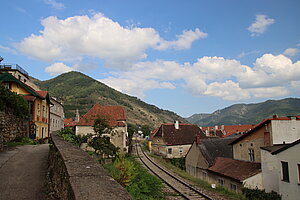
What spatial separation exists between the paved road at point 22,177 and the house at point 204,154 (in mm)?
21235

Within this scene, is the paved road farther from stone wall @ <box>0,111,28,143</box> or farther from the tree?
the tree

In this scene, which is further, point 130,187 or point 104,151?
point 104,151

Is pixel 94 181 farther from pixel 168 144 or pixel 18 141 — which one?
pixel 168 144

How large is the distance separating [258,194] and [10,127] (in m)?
19.1

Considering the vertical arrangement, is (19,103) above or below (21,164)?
above

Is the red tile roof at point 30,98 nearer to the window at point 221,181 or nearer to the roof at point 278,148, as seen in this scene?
the window at point 221,181

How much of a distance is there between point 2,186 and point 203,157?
24874 millimetres

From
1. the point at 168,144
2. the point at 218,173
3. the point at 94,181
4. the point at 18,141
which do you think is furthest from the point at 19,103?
the point at 168,144

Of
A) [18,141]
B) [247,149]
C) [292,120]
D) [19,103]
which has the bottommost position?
[247,149]

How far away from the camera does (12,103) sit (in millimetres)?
16469

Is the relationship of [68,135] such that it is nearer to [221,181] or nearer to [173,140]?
[221,181]

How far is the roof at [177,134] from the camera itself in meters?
44.2

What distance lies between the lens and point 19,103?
59.0ft

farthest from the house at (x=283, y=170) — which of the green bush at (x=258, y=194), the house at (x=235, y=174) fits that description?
the house at (x=235, y=174)
